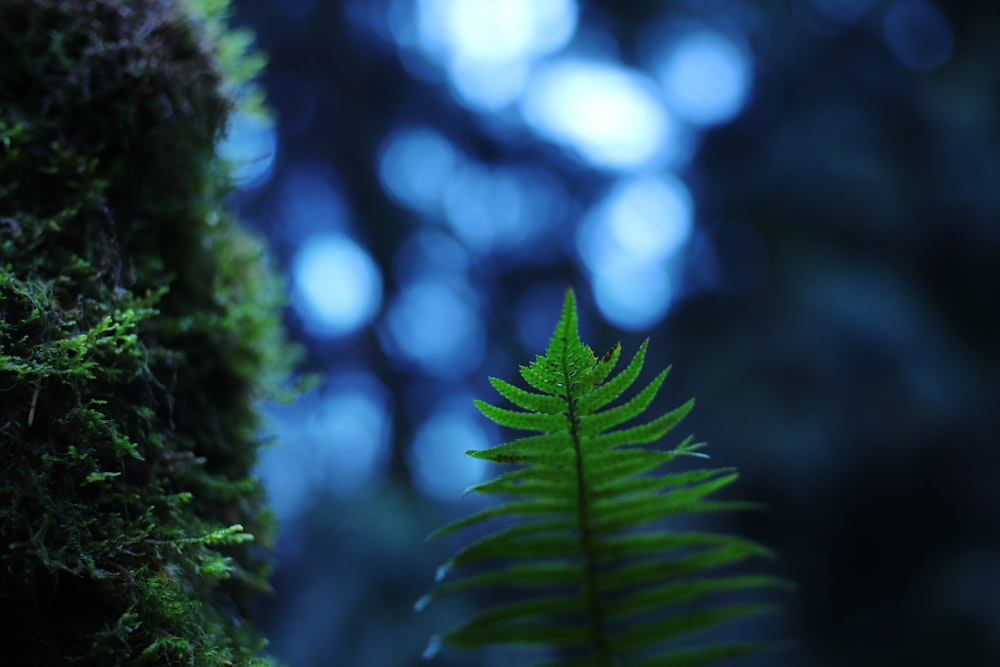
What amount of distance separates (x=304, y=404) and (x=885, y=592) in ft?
19.9

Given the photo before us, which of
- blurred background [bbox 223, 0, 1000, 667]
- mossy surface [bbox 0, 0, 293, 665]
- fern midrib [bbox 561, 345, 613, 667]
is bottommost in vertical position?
fern midrib [bbox 561, 345, 613, 667]

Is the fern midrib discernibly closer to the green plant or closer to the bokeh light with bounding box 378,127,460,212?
the green plant

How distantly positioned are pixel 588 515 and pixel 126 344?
70 centimetres

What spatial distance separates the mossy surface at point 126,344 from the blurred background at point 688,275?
12.3 ft

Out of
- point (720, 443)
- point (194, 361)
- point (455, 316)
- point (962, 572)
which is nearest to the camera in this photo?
point (194, 361)

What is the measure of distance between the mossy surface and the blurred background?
376 cm

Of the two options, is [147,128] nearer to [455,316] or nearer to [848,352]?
[848,352]

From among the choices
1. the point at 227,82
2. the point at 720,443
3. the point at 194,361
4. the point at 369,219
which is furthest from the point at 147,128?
the point at 369,219

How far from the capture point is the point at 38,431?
921 mm

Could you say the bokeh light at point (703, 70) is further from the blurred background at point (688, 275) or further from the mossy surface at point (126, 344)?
the mossy surface at point (126, 344)

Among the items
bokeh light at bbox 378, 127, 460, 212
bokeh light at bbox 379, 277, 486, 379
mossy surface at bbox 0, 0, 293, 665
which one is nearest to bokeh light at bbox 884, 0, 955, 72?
bokeh light at bbox 378, 127, 460, 212

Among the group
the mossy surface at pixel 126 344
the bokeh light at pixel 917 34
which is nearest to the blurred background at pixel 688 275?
the bokeh light at pixel 917 34

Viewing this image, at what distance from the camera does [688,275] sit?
7.59 meters

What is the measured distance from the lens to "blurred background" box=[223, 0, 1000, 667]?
590 centimetres
